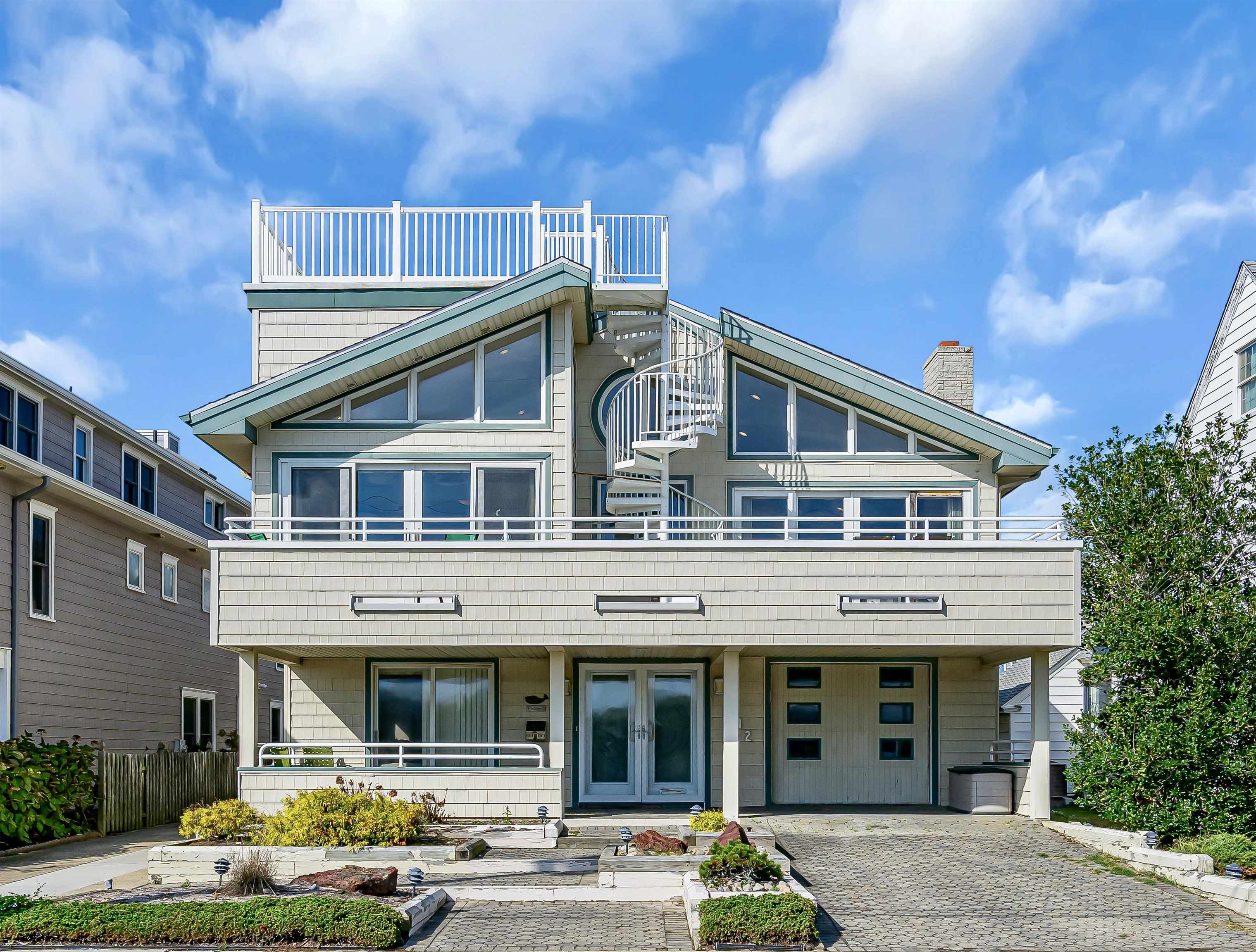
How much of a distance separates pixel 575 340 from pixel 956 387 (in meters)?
6.67

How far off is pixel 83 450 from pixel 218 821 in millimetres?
10020

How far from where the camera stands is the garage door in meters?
18.8

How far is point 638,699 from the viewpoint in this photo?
736 inches

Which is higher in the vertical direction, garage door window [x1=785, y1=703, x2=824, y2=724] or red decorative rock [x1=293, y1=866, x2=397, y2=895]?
garage door window [x1=785, y1=703, x2=824, y2=724]

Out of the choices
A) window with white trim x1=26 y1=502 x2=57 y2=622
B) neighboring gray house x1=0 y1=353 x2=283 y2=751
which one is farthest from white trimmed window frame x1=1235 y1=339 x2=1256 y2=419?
window with white trim x1=26 y1=502 x2=57 y2=622

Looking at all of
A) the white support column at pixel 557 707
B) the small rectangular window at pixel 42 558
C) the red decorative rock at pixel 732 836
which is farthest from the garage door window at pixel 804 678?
the small rectangular window at pixel 42 558

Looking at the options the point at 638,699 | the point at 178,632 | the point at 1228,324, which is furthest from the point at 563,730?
the point at 1228,324

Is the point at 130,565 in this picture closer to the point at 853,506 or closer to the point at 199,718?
the point at 199,718

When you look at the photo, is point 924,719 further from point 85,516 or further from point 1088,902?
point 85,516

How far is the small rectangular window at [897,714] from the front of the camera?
1895cm

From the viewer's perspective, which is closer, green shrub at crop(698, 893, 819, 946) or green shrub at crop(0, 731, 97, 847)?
green shrub at crop(698, 893, 819, 946)

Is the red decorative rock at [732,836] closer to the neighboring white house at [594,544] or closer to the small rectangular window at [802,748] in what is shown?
the neighboring white house at [594,544]

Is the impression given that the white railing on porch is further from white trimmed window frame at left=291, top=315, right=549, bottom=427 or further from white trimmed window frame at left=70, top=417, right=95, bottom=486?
white trimmed window frame at left=70, top=417, right=95, bottom=486

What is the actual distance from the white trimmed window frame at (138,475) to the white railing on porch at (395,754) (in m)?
7.05
